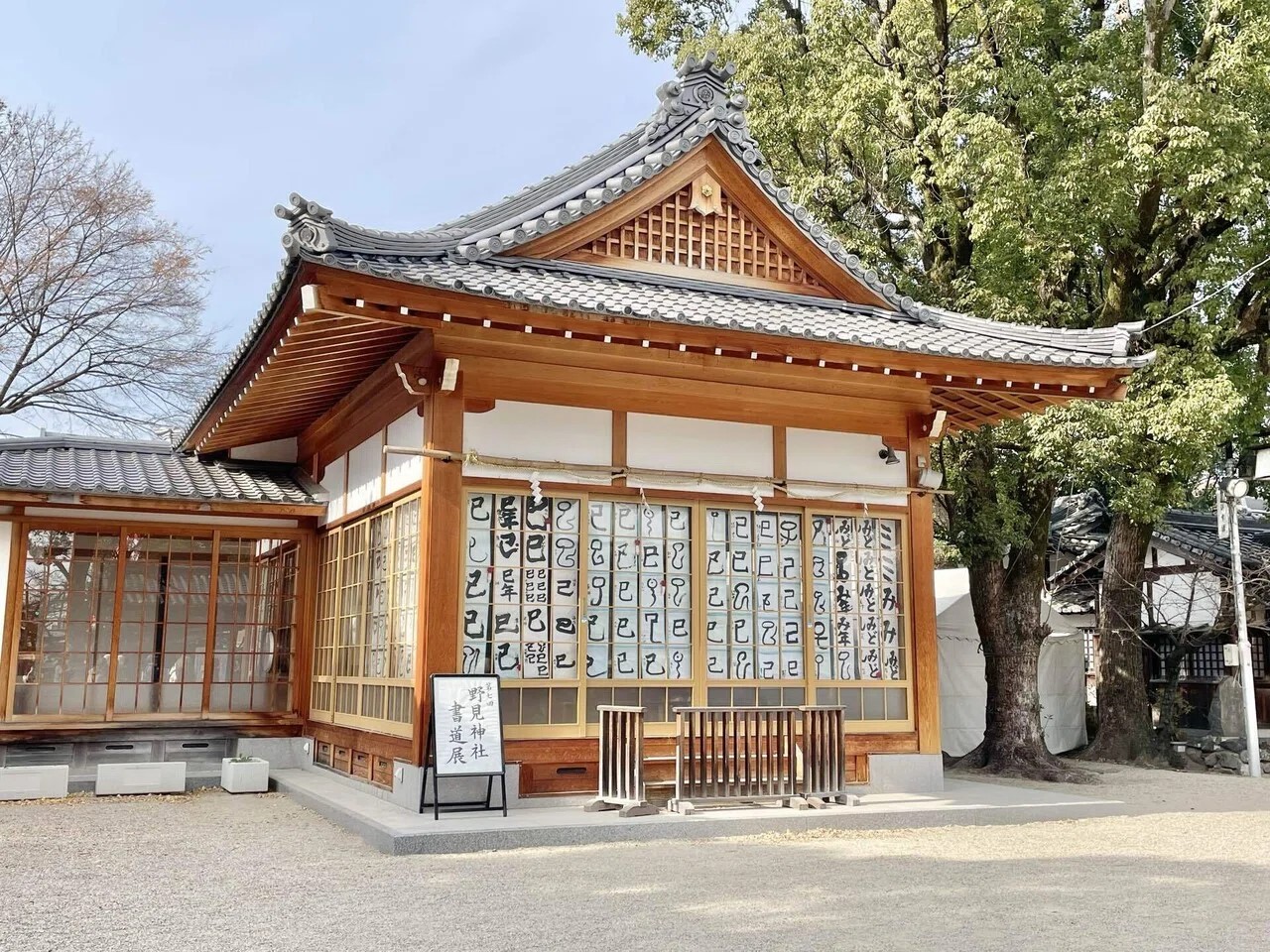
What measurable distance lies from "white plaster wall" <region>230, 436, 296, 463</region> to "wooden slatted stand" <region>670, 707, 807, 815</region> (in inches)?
252

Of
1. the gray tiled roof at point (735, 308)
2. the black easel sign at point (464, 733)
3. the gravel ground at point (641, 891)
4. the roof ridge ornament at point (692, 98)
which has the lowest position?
the gravel ground at point (641, 891)

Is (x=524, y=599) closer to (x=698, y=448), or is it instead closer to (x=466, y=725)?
(x=466, y=725)

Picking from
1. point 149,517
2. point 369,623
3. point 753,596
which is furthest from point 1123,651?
point 149,517

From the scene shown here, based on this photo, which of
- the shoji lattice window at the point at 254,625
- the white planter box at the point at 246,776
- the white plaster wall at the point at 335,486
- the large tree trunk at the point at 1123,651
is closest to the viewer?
the white planter box at the point at 246,776

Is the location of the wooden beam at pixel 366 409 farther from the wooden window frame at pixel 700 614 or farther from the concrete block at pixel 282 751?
the concrete block at pixel 282 751

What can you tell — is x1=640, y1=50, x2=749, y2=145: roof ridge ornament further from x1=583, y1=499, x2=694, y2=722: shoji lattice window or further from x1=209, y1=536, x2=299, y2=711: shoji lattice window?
x1=209, y1=536, x2=299, y2=711: shoji lattice window

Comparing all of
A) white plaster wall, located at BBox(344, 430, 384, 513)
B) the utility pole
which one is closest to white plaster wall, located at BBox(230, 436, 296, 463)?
white plaster wall, located at BBox(344, 430, 384, 513)

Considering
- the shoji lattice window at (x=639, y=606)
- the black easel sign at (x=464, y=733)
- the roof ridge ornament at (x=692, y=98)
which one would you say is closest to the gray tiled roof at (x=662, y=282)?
the roof ridge ornament at (x=692, y=98)

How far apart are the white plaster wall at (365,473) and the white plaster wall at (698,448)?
7.00 ft

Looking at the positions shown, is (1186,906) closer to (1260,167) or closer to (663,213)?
(663,213)

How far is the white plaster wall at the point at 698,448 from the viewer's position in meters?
8.53

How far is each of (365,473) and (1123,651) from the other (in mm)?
9687

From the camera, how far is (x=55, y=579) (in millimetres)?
10625

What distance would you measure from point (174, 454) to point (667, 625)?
6713mm
